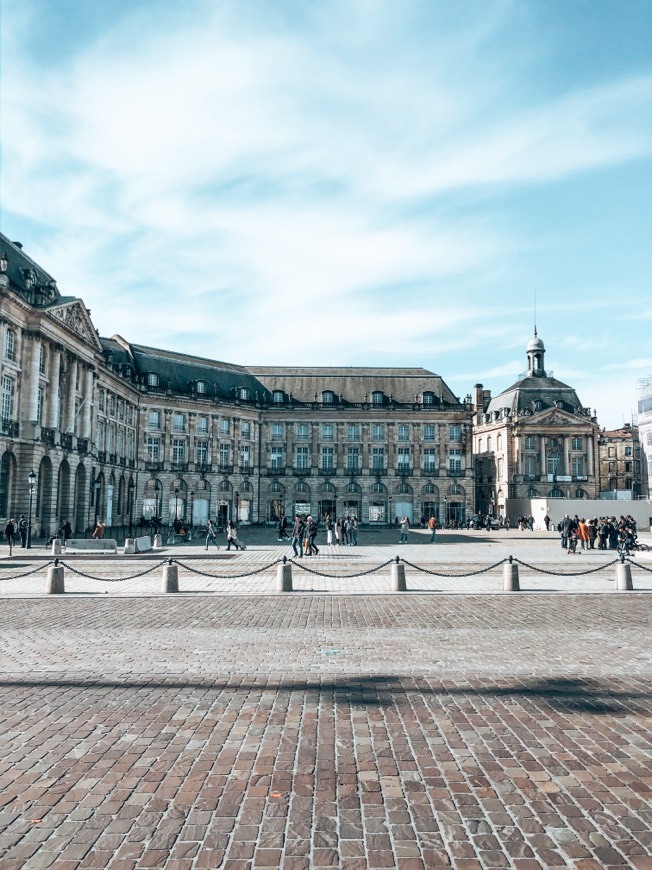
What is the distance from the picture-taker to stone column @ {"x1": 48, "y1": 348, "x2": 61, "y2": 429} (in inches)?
1778

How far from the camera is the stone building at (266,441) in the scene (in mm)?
64625

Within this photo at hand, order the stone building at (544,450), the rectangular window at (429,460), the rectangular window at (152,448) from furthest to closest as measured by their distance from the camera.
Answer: the stone building at (544,450), the rectangular window at (429,460), the rectangular window at (152,448)

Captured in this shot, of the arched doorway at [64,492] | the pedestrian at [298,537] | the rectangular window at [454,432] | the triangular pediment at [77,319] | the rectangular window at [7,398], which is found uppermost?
the triangular pediment at [77,319]

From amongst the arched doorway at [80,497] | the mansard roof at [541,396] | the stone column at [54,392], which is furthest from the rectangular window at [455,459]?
the stone column at [54,392]

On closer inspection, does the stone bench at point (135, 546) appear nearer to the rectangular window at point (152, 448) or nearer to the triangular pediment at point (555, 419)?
the rectangular window at point (152, 448)

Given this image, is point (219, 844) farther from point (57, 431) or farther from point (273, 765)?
point (57, 431)

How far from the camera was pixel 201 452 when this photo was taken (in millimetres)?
72688

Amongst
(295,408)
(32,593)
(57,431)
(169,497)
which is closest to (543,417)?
(295,408)

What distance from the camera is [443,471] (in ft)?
253

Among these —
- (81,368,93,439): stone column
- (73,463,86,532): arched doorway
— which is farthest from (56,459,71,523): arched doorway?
(81,368,93,439): stone column

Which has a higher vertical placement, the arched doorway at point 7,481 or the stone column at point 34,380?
the stone column at point 34,380

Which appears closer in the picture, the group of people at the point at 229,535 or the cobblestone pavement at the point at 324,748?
the cobblestone pavement at the point at 324,748

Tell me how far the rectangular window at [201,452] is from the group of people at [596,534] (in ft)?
145

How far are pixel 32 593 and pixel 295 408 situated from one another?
195ft
